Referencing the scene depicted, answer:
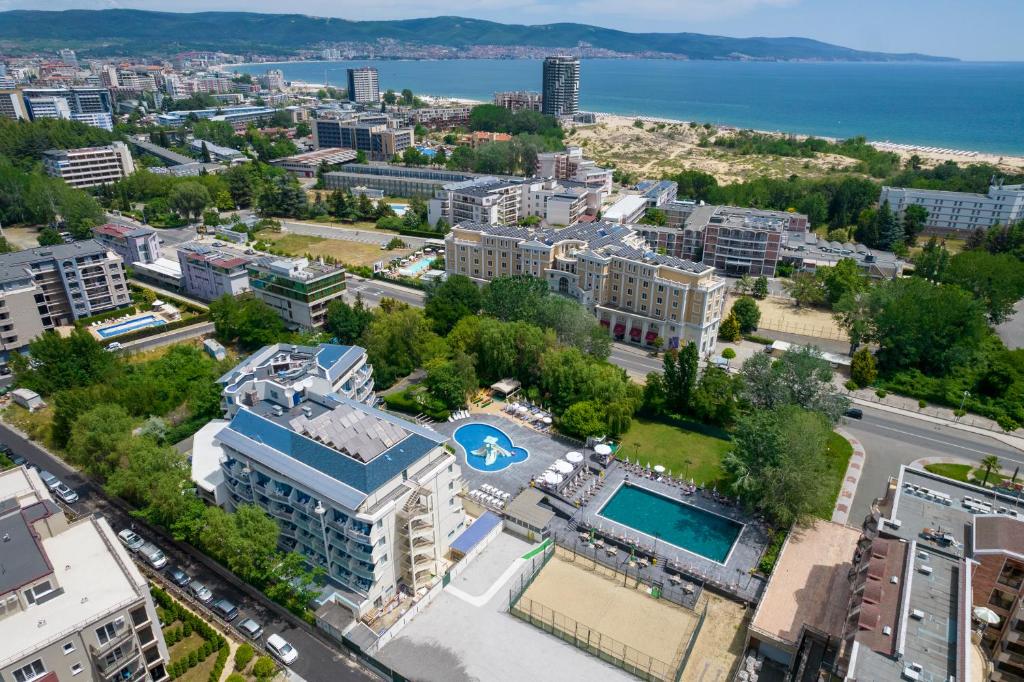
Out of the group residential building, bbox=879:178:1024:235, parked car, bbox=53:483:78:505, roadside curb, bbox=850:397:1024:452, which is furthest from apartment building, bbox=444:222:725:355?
residential building, bbox=879:178:1024:235

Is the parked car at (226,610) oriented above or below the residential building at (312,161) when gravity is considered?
below

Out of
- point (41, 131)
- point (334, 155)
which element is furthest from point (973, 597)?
point (41, 131)

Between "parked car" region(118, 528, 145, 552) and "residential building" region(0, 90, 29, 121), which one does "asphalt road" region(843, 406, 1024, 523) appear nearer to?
"parked car" region(118, 528, 145, 552)

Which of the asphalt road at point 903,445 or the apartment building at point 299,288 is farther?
the apartment building at point 299,288

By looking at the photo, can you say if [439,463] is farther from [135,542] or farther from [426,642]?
[135,542]

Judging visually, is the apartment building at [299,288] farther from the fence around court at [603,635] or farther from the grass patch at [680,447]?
the fence around court at [603,635]

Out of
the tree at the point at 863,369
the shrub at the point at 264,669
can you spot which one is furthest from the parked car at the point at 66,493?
the tree at the point at 863,369

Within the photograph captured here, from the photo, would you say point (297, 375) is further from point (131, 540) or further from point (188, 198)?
point (188, 198)
